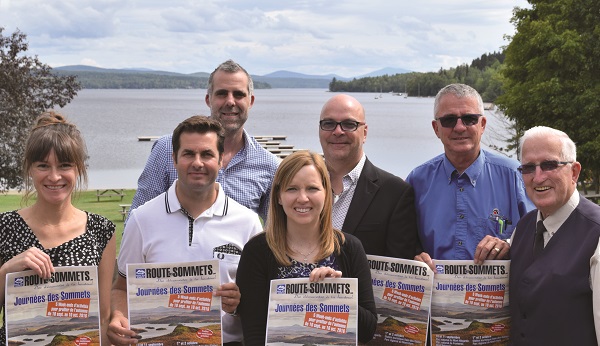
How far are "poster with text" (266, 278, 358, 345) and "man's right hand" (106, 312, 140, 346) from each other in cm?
97

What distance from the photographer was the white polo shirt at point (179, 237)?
530cm

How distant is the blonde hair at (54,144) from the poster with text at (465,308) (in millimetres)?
2726

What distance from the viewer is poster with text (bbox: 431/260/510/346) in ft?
17.7

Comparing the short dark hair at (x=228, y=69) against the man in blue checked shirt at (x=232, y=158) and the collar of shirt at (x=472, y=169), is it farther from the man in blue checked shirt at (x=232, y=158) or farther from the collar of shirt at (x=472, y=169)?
the collar of shirt at (x=472, y=169)

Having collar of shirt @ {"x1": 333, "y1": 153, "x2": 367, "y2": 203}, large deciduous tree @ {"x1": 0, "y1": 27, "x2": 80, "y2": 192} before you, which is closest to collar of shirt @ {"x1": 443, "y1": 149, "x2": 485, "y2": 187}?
collar of shirt @ {"x1": 333, "y1": 153, "x2": 367, "y2": 203}

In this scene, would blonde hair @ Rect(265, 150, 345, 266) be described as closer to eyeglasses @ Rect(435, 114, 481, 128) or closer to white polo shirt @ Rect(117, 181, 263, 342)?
white polo shirt @ Rect(117, 181, 263, 342)

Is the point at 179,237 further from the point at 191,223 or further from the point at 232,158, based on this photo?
the point at 232,158

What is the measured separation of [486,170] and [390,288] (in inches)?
52.6

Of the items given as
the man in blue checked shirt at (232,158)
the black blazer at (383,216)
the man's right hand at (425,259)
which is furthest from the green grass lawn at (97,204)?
the man's right hand at (425,259)

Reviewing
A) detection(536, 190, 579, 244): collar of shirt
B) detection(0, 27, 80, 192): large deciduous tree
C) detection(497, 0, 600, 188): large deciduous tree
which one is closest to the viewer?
detection(536, 190, 579, 244): collar of shirt

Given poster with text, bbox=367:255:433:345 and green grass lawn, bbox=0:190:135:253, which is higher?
poster with text, bbox=367:255:433:345

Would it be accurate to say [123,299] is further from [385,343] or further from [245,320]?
[385,343]

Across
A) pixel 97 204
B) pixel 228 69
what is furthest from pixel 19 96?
pixel 228 69

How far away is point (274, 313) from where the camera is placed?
495 cm
